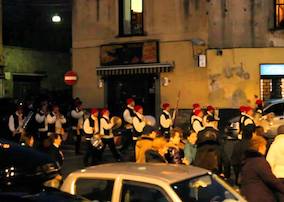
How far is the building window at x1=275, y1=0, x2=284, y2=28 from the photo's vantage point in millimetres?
25375

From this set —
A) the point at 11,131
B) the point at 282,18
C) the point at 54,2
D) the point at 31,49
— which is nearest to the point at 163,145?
the point at 11,131

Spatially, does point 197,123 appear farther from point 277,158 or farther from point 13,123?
point 277,158

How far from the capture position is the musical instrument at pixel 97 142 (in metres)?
16.2

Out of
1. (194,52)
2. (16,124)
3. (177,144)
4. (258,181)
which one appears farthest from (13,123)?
(258,181)

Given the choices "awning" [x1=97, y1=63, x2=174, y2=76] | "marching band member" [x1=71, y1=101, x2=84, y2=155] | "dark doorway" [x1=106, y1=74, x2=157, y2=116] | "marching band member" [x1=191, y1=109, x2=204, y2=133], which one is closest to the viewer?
"marching band member" [x1=191, y1=109, x2=204, y2=133]

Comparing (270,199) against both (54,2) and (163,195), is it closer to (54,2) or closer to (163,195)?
(163,195)

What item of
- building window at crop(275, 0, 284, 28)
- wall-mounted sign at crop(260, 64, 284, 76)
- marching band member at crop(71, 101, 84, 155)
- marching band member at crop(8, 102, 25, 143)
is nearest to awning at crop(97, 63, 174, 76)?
wall-mounted sign at crop(260, 64, 284, 76)

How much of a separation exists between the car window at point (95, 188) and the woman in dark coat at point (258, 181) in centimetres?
A: 201

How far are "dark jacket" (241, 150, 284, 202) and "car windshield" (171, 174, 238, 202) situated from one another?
901 millimetres

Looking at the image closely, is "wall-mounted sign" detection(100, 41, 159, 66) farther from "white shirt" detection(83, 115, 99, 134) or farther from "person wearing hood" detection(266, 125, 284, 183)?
"person wearing hood" detection(266, 125, 284, 183)

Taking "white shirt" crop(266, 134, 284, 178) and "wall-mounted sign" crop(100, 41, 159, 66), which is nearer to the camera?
"white shirt" crop(266, 134, 284, 178)

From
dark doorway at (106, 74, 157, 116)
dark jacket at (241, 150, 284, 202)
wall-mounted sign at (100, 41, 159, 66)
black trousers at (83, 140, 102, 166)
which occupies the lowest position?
black trousers at (83, 140, 102, 166)

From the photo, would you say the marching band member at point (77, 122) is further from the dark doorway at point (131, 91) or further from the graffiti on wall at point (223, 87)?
the graffiti on wall at point (223, 87)

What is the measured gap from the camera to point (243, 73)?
82.4ft
